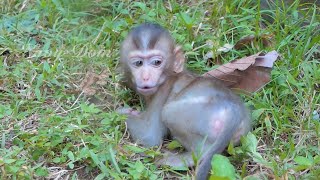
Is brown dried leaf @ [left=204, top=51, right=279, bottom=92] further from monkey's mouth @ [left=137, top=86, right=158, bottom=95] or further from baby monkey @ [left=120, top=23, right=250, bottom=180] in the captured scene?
monkey's mouth @ [left=137, top=86, right=158, bottom=95]

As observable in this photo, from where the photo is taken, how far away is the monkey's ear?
18.3 ft

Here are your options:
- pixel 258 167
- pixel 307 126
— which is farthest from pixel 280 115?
pixel 258 167

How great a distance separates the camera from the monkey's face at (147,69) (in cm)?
538

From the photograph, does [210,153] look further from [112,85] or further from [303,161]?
[112,85]

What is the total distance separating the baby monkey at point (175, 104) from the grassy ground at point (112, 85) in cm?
13

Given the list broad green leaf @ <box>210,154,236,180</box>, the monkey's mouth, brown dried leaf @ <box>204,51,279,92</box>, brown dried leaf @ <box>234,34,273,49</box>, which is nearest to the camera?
broad green leaf @ <box>210,154,236,180</box>

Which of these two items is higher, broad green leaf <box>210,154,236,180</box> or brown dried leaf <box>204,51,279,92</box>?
brown dried leaf <box>204,51,279,92</box>

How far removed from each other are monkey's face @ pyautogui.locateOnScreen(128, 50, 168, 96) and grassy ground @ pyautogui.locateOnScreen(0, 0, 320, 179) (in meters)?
0.28

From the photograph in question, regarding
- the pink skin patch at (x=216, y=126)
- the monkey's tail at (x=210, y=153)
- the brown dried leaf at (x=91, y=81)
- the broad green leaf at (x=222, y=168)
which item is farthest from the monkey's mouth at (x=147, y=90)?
the broad green leaf at (x=222, y=168)

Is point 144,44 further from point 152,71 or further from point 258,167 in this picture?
point 258,167

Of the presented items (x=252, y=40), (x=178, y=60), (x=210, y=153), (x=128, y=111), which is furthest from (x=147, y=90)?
(x=252, y=40)

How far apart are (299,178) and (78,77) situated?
6.50 feet

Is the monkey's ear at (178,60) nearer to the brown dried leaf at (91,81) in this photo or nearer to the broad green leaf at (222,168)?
the brown dried leaf at (91,81)

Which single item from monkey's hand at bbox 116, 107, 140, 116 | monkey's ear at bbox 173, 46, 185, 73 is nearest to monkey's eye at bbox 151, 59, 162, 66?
monkey's ear at bbox 173, 46, 185, 73
